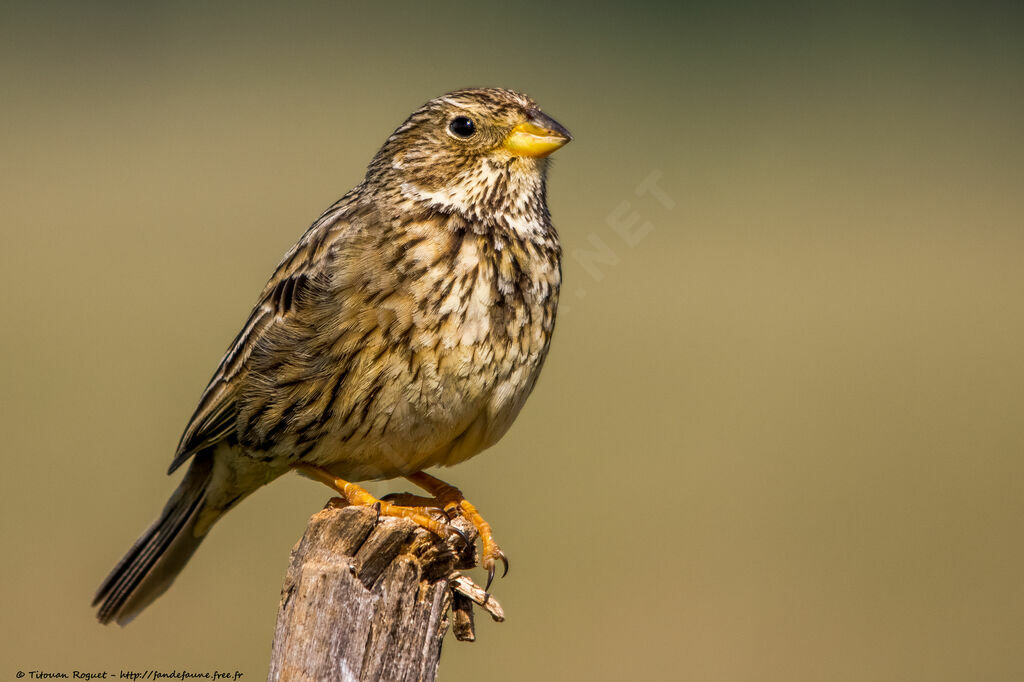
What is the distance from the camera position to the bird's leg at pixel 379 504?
12.8ft

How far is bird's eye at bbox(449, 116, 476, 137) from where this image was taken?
4879 millimetres

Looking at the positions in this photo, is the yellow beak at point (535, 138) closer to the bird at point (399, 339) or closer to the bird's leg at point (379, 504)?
the bird at point (399, 339)

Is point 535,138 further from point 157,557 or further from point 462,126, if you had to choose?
point 157,557

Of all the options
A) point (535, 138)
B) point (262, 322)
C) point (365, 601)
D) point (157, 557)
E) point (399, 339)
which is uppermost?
point (535, 138)

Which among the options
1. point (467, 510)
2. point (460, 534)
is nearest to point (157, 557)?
point (467, 510)

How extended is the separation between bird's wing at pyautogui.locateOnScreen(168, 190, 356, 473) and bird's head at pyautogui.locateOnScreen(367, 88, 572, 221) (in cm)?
34

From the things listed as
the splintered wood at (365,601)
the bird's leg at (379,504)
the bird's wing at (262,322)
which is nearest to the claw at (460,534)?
the bird's leg at (379,504)

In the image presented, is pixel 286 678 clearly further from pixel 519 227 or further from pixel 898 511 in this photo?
pixel 898 511

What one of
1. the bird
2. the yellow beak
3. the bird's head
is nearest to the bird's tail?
the bird

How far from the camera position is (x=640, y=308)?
11.8m

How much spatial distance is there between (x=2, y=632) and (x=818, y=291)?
8462 mm

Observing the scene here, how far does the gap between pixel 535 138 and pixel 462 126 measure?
12.2 inches

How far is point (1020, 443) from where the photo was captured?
A: 443 inches

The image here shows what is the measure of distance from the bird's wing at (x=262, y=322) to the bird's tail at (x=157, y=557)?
170mm
